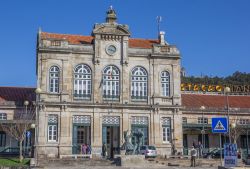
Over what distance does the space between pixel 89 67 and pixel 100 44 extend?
270 centimetres

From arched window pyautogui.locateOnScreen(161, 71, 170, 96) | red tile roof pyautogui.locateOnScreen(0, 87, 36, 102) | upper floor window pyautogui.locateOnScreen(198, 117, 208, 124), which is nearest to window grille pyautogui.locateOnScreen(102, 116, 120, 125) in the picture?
arched window pyautogui.locateOnScreen(161, 71, 170, 96)

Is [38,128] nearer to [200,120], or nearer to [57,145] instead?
[57,145]

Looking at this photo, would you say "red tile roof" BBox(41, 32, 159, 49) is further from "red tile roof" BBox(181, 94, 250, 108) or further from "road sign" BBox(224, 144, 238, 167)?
"road sign" BBox(224, 144, 238, 167)

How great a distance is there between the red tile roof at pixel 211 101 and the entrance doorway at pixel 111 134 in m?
12.4

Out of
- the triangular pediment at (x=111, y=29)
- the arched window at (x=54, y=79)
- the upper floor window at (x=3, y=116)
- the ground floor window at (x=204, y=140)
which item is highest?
the triangular pediment at (x=111, y=29)

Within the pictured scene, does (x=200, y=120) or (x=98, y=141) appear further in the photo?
(x=200, y=120)

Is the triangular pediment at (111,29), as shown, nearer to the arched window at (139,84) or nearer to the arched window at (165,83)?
the arched window at (139,84)

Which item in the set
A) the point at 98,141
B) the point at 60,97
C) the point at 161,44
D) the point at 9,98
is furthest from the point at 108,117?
the point at 9,98

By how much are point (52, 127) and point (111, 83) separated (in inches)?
297

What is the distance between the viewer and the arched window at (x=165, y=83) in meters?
44.3

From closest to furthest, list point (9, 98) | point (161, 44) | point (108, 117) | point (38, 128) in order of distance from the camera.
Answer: point (38, 128) → point (108, 117) → point (161, 44) → point (9, 98)

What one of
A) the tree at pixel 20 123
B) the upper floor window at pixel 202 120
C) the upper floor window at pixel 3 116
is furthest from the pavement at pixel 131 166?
the upper floor window at pixel 202 120

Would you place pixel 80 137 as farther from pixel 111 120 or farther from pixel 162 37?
pixel 162 37

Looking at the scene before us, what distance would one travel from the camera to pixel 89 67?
43.1 meters
